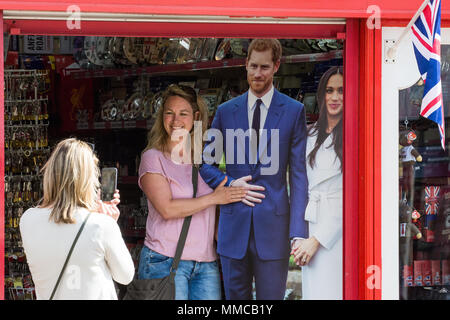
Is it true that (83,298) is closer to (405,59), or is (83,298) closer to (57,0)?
(57,0)

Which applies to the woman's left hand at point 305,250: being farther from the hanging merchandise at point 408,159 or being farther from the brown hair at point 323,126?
the hanging merchandise at point 408,159

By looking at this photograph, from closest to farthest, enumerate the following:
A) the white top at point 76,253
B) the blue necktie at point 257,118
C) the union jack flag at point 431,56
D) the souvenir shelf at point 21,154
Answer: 1. the white top at point 76,253
2. the union jack flag at point 431,56
3. the blue necktie at point 257,118
4. the souvenir shelf at point 21,154

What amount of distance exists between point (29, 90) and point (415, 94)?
2827 mm

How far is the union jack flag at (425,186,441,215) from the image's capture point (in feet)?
13.1

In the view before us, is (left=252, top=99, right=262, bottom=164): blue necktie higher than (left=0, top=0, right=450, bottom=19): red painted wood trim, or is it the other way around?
(left=0, top=0, right=450, bottom=19): red painted wood trim

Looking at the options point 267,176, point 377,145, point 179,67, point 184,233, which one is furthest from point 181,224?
point 377,145

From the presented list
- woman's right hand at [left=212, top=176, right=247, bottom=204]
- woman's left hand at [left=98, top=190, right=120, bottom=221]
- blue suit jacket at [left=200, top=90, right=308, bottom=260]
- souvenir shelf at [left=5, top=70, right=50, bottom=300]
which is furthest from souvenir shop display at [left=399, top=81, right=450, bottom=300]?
souvenir shelf at [left=5, top=70, right=50, bottom=300]

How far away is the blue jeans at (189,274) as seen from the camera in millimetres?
3953

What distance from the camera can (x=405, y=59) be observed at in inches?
150

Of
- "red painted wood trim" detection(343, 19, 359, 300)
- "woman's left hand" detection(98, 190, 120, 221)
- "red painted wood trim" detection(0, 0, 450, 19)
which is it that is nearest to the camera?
"red painted wood trim" detection(0, 0, 450, 19)

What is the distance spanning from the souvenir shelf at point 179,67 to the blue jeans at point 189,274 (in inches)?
47.6

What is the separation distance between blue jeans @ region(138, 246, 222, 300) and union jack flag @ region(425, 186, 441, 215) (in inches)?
55.2

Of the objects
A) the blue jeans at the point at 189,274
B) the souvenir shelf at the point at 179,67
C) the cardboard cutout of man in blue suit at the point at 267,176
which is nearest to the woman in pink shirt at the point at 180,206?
the blue jeans at the point at 189,274

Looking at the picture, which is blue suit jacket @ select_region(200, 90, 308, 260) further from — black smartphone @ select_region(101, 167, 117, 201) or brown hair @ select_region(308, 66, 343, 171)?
black smartphone @ select_region(101, 167, 117, 201)
